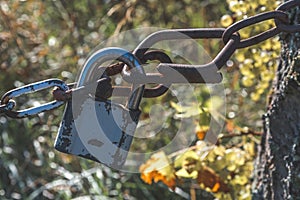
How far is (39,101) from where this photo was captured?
3336 millimetres

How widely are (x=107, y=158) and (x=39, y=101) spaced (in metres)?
2.11

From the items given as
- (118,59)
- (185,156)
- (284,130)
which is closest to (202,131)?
(185,156)

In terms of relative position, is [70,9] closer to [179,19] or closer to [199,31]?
[179,19]

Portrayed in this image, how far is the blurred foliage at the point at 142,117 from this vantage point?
84.4 inches

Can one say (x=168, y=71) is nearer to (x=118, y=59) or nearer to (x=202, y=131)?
(x=118, y=59)

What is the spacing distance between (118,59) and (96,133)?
188 millimetres

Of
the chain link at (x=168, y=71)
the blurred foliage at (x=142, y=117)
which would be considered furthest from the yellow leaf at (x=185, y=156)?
the chain link at (x=168, y=71)

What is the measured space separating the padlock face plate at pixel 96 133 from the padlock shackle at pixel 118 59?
35 mm

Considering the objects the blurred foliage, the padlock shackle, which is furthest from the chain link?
the blurred foliage

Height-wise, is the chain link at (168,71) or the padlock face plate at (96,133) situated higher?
the chain link at (168,71)

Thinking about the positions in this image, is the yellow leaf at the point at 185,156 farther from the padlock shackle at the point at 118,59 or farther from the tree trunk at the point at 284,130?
the padlock shackle at the point at 118,59

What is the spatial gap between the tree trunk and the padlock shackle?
508 millimetres

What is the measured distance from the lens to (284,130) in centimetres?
168

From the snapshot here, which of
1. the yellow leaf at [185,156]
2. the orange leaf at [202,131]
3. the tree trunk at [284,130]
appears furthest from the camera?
the orange leaf at [202,131]
